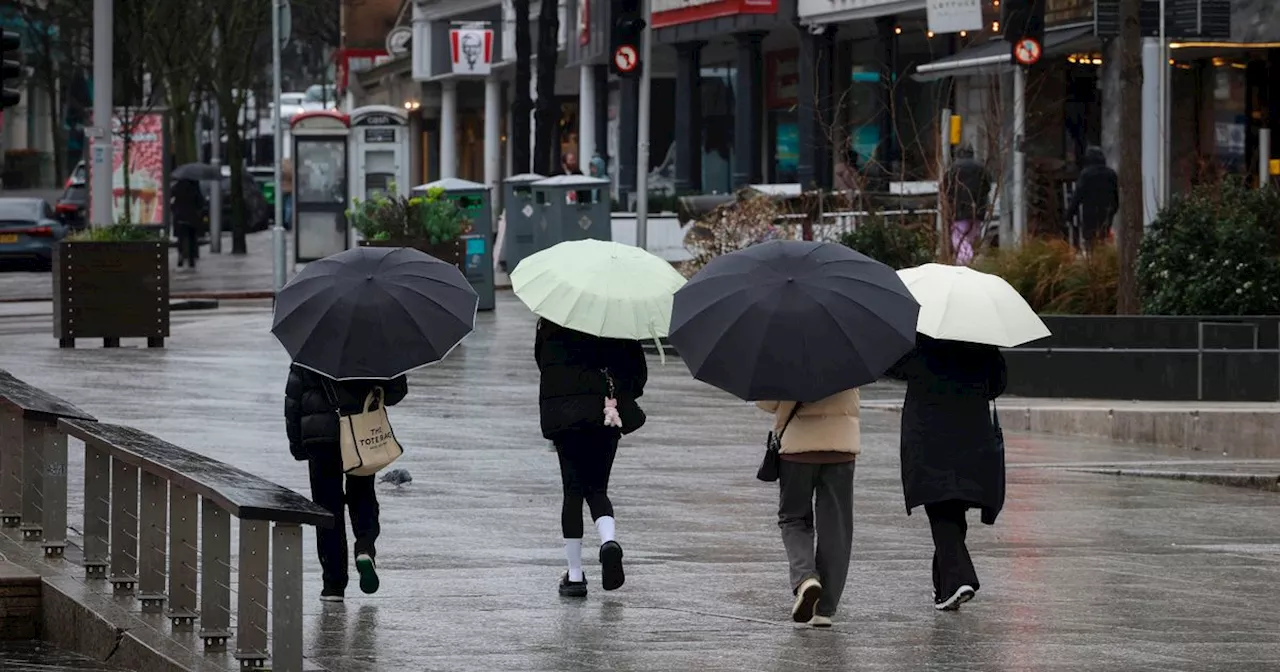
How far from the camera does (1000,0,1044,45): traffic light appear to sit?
903 inches

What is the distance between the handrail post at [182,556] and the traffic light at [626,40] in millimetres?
17169

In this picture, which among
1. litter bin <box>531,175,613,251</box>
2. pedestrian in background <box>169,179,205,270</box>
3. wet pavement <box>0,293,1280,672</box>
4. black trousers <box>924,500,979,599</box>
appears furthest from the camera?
pedestrian in background <box>169,179,205,270</box>

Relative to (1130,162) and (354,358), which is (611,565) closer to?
(354,358)

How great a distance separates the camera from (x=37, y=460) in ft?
32.9

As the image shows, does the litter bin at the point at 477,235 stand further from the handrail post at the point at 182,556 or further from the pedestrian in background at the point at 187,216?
the handrail post at the point at 182,556

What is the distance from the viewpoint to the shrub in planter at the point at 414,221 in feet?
86.8

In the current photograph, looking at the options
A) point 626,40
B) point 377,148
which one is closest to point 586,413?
point 626,40

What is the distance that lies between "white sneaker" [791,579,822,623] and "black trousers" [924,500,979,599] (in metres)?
0.68

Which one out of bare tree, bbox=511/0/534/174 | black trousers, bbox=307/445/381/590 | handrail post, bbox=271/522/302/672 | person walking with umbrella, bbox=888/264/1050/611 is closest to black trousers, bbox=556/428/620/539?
black trousers, bbox=307/445/381/590

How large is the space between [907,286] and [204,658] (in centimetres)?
336

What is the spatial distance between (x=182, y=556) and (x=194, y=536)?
149 millimetres

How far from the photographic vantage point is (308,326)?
967 cm

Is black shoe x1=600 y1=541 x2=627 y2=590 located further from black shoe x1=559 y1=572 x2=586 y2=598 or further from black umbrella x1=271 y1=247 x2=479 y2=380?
black umbrella x1=271 y1=247 x2=479 y2=380

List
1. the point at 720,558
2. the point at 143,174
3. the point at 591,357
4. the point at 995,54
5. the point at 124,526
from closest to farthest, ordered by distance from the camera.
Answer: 1. the point at 124,526
2. the point at 591,357
3. the point at 720,558
4. the point at 995,54
5. the point at 143,174
